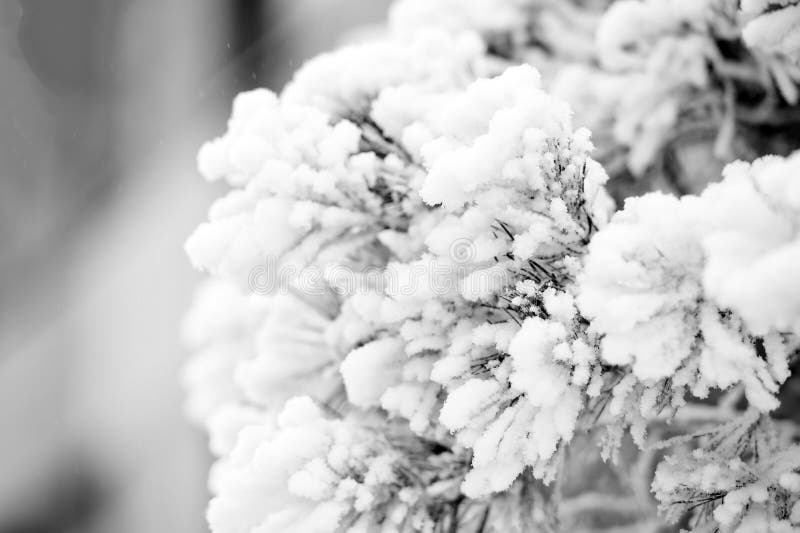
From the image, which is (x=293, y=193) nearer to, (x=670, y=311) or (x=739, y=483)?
(x=670, y=311)

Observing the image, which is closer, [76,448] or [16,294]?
[76,448]

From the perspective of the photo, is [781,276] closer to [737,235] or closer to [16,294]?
[737,235]

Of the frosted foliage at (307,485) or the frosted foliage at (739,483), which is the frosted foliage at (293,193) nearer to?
the frosted foliage at (307,485)

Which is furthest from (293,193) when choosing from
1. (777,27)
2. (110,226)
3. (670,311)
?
(110,226)

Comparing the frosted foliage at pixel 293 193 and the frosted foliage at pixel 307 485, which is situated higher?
the frosted foliage at pixel 293 193

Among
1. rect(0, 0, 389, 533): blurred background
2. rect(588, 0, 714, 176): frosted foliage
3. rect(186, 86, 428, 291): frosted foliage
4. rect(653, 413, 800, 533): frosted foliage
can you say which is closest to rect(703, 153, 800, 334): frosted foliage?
rect(653, 413, 800, 533): frosted foliage

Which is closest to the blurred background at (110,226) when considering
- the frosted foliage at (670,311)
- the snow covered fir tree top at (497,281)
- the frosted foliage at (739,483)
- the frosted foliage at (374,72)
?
the frosted foliage at (374,72)

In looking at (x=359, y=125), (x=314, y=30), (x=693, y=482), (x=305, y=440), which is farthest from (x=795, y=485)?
(x=314, y=30)
